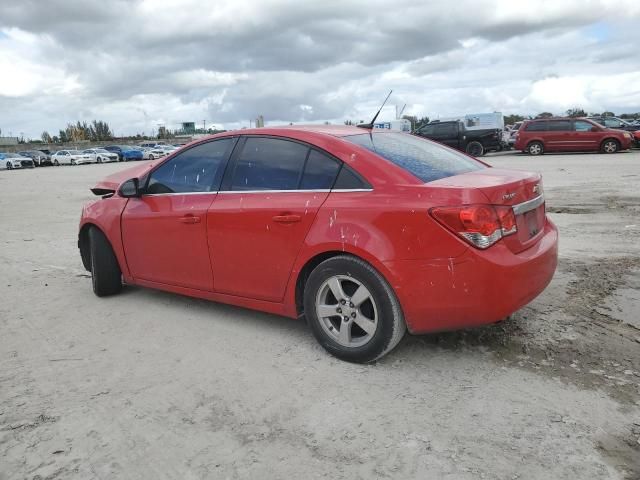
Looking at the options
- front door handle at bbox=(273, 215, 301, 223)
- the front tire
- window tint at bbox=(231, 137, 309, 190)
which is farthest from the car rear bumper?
window tint at bbox=(231, 137, 309, 190)

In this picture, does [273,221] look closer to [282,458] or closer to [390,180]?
[390,180]

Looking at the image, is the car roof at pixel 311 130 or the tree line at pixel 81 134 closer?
the car roof at pixel 311 130

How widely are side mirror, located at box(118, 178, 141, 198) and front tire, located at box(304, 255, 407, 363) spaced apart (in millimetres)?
1993

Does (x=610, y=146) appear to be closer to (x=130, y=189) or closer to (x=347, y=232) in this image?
(x=130, y=189)

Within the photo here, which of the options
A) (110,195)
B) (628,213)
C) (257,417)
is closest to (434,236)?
(257,417)

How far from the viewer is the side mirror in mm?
4719

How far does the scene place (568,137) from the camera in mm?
23203

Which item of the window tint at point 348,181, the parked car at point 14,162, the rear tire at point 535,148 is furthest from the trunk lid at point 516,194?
the parked car at point 14,162

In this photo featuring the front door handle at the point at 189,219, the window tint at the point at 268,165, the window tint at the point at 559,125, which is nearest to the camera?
the window tint at the point at 268,165

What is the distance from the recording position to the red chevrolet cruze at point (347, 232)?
311cm

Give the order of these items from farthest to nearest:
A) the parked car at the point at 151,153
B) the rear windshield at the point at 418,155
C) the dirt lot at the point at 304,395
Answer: the parked car at the point at 151,153, the rear windshield at the point at 418,155, the dirt lot at the point at 304,395

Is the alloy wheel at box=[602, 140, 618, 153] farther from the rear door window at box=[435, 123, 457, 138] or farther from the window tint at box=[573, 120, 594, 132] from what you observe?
the rear door window at box=[435, 123, 457, 138]

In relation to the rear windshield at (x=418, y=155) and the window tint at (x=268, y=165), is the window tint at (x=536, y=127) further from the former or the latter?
the window tint at (x=268, y=165)

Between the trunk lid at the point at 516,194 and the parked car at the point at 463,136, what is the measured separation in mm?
21170
